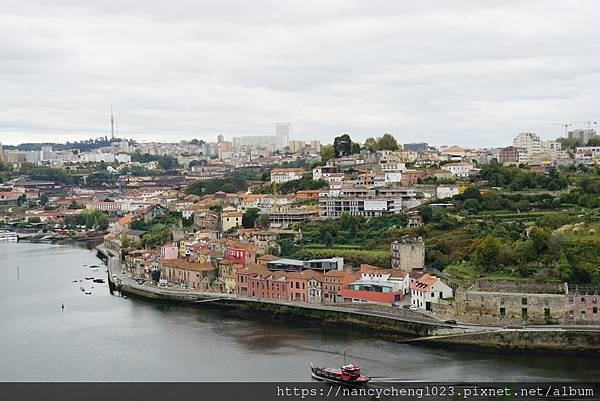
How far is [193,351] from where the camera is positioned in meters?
12.3

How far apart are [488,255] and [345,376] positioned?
16.6ft

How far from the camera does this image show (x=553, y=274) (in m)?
13.3

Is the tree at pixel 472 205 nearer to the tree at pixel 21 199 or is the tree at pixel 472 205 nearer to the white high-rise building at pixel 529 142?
the white high-rise building at pixel 529 142

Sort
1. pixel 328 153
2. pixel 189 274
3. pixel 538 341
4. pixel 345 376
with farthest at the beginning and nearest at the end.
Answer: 1. pixel 328 153
2. pixel 189 274
3. pixel 538 341
4. pixel 345 376

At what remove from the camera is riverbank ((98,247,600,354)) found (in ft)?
38.6

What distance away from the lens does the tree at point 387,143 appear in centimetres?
2953

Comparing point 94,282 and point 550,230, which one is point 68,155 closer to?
point 94,282

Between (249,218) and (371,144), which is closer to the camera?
(249,218)

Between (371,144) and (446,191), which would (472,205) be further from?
(371,144)

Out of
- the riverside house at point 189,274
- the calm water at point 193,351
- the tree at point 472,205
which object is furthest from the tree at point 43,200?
the tree at point 472,205

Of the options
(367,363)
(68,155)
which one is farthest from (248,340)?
(68,155)

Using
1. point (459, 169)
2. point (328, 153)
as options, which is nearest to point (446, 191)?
point (459, 169)

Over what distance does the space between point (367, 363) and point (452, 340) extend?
5.56ft

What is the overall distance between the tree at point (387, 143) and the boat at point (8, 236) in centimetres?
1490
